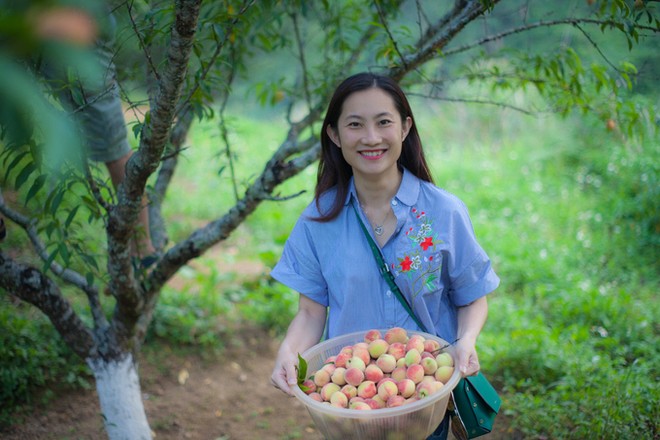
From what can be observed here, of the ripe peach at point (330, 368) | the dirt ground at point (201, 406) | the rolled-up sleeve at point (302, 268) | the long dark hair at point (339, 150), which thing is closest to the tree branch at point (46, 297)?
the dirt ground at point (201, 406)

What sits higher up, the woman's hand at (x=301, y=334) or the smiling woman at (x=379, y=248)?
the smiling woman at (x=379, y=248)

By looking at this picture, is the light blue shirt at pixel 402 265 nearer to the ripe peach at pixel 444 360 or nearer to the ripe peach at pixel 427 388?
the ripe peach at pixel 444 360

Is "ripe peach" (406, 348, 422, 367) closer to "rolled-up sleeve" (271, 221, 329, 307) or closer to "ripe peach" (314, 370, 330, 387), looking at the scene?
"ripe peach" (314, 370, 330, 387)

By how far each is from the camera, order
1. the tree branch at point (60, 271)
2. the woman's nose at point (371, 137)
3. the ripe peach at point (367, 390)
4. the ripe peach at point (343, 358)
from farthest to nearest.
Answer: the tree branch at point (60, 271), the woman's nose at point (371, 137), the ripe peach at point (343, 358), the ripe peach at point (367, 390)

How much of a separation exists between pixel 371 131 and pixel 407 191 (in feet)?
0.70

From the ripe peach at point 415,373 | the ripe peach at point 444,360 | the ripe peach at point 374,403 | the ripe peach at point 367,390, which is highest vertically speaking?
the ripe peach at point 444,360

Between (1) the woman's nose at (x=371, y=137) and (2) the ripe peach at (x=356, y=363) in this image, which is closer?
(2) the ripe peach at (x=356, y=363)

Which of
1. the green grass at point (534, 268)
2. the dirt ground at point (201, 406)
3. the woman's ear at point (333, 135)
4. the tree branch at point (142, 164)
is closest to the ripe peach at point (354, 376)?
the woman's ear at point (333, 135)

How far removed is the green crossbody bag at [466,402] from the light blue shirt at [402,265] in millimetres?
23

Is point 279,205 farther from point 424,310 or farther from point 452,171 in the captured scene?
point 424,310

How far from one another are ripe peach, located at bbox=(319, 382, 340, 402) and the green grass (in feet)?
3.34

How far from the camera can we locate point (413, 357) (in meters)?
1.48

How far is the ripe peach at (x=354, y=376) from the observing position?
1.46m

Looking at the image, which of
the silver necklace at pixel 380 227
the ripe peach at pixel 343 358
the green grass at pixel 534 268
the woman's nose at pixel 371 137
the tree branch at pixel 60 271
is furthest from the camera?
the green grass at pixel 534 268
